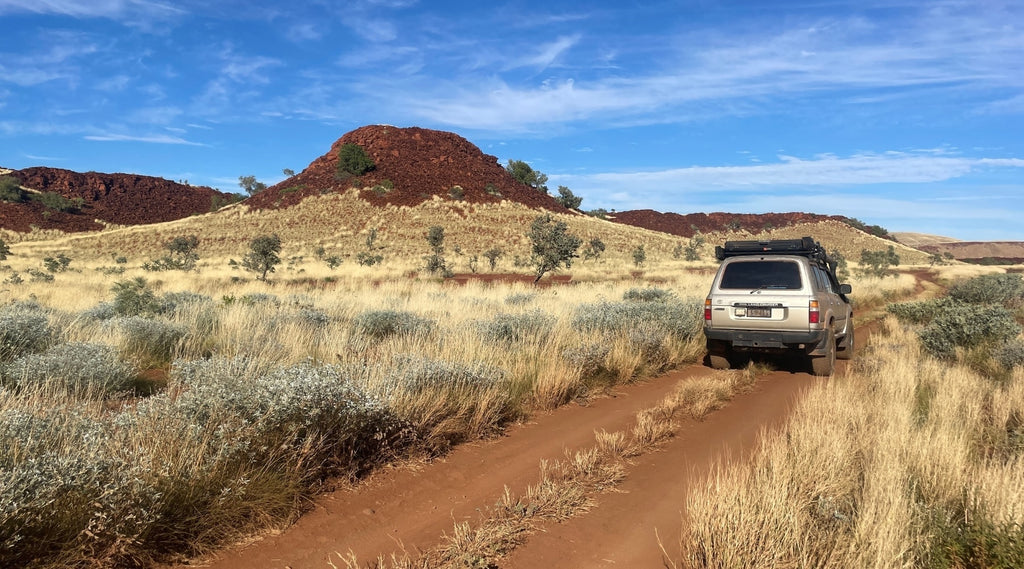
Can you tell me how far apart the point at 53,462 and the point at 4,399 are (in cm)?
162

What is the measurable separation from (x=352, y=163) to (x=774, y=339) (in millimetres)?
69605

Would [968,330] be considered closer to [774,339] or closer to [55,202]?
[774,339]

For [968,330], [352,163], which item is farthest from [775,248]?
[352,163]

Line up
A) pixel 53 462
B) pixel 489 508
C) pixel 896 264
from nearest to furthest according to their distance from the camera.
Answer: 1. pixel 53 462
2. pixel 489 508
3. pixel 896 264

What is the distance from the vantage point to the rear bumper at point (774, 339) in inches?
332

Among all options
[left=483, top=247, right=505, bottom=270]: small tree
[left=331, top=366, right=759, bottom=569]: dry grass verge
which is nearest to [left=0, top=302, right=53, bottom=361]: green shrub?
[left=331, top=366, right=759, bottom=569]: dry grass verge

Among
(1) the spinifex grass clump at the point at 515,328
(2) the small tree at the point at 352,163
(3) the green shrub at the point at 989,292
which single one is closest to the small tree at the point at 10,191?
(2) the small tree at the point at 352,163

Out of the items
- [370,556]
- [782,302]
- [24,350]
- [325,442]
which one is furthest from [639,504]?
[24,350]

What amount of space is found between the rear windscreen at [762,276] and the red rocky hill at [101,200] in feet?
276

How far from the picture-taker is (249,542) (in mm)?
3391

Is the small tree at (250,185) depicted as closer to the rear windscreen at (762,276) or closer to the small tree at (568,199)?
the small tree at (568,199)

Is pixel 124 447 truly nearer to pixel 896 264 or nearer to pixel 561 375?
pixel 561 375

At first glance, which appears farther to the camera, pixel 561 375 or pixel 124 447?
pixel 561 375

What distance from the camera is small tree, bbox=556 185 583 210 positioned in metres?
92.1
